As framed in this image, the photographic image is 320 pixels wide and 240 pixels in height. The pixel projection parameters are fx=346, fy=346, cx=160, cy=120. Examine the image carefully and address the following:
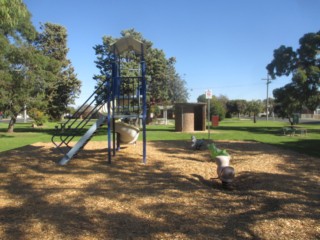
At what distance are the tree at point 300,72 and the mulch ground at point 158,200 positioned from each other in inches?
782

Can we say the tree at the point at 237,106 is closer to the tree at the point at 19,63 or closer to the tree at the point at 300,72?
the tree at the point at 300,72

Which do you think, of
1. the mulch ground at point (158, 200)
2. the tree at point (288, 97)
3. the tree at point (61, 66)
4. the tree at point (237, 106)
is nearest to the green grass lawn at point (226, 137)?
the mulch ground at point (158, 200)

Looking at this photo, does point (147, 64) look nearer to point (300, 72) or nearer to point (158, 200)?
point (300, 72)

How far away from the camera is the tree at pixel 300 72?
27078mm

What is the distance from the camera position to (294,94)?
28141 millimetres

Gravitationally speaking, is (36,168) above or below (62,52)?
below

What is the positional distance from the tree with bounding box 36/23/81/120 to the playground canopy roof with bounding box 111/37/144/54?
25.2 metres

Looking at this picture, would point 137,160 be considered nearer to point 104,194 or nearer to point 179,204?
point 104,194

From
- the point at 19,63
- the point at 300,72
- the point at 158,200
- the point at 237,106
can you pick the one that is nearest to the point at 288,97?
the point at 300,72

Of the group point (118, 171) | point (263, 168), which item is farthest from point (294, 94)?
point (118, 171)

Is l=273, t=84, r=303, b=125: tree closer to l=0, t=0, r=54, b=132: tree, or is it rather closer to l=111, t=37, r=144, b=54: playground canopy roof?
l=0, t=0, r=54, b=132: tree

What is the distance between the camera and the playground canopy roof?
31.0ft

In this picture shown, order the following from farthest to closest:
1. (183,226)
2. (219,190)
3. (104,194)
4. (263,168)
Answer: (263,168), (219,190), (104,194), (183,226)

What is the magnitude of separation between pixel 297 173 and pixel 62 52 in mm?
32927
